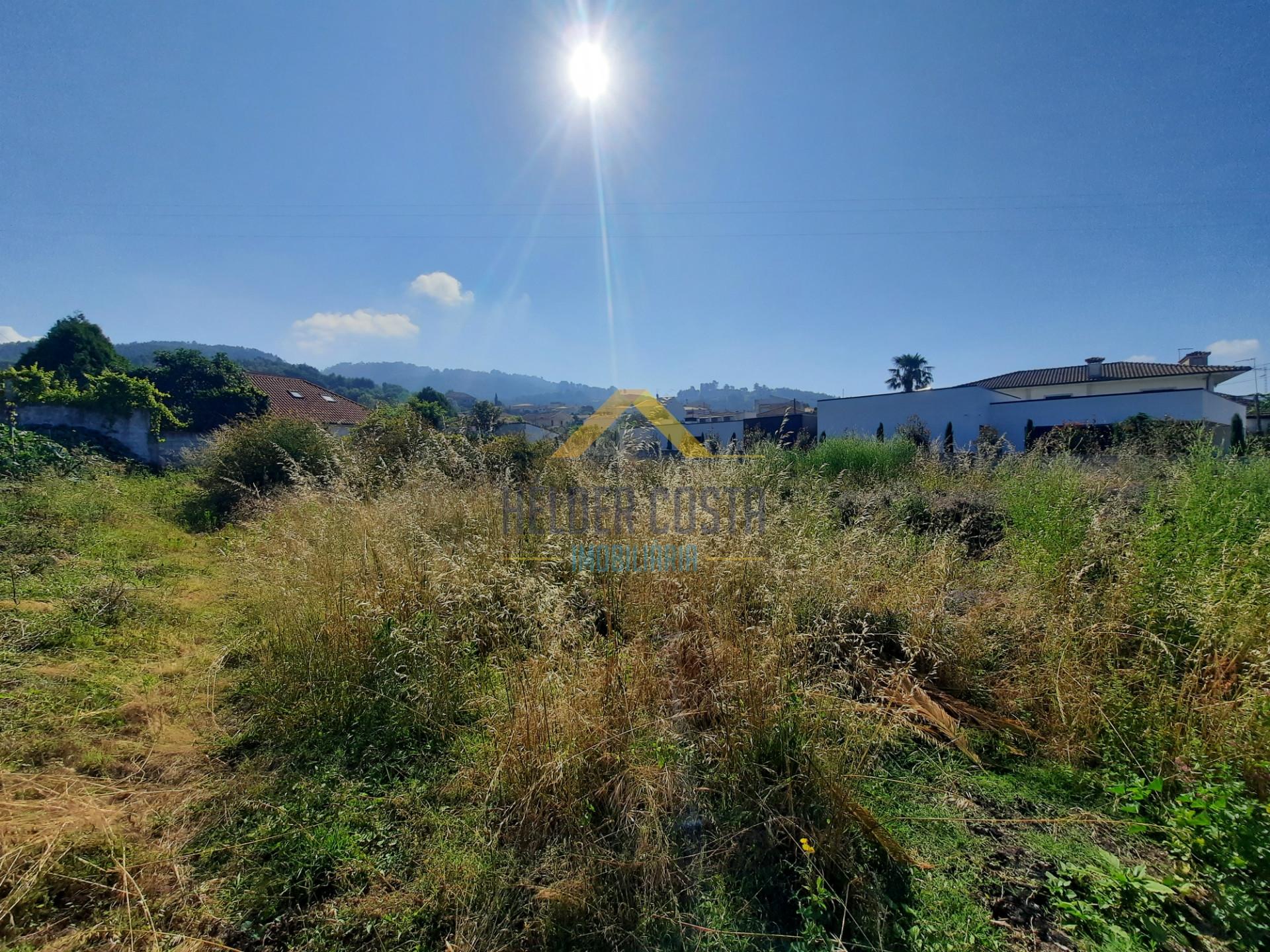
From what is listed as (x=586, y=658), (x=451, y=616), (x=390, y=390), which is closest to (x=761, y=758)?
(x=586, y=658)

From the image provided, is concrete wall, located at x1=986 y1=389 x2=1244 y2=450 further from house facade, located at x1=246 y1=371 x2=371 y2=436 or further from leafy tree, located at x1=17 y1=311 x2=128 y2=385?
leafy tree, located at x1=17 y1=311 x2=128 y2=385

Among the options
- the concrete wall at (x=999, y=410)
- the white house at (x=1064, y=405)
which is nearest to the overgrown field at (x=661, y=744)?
the white house at (x=1064, y=405)

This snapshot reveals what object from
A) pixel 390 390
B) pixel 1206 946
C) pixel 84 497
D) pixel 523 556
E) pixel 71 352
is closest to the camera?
pixel 1206 946

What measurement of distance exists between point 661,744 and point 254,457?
921 centimetres

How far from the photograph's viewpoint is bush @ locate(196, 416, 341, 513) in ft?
24.7

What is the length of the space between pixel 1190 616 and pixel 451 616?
3392 millimetres

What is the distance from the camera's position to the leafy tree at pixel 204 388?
15008 mm

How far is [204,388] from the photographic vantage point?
16.4 metres

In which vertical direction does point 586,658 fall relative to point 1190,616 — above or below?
below

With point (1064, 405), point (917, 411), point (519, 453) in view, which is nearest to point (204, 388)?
point (519, 453)

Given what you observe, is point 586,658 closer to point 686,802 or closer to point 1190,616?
point 686,802

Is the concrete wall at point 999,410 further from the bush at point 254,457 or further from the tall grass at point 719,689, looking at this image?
the bush at point 254,457

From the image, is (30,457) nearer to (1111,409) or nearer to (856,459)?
(856,459)

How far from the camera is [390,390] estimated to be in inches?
2271
